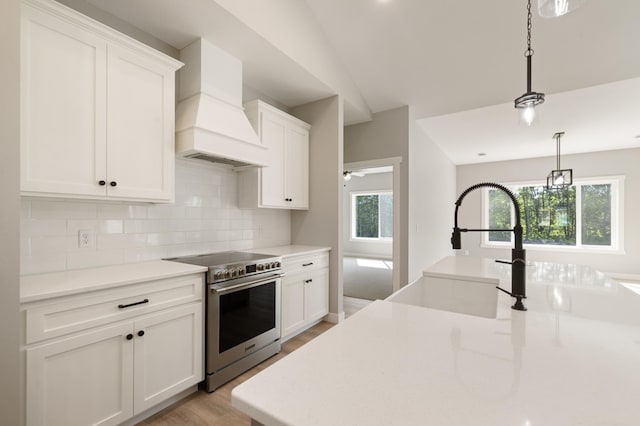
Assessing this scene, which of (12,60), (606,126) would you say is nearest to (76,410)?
(12,60)

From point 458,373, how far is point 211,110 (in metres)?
2.34

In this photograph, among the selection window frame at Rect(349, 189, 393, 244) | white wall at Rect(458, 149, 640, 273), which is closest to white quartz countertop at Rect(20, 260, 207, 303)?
window frame at Rect(349, 189, 393, 244)

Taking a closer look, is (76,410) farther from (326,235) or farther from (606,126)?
(606,126)

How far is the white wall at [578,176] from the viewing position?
5.86 m

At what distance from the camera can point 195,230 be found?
264 centimetres

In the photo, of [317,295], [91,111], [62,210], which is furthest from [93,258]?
[317,295]

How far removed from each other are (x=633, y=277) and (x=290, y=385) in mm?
8130

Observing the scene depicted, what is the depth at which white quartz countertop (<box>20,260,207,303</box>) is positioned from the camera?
4.56 feet

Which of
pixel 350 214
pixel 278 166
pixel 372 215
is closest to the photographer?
pixel 278 166

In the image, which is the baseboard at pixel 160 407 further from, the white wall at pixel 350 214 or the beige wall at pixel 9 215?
the white wall at pixel 350 214

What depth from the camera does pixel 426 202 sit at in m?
4.90

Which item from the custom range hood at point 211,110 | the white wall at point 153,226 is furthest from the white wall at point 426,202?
the custom range hood at point 211,110

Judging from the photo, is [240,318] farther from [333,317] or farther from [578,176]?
[578,176]

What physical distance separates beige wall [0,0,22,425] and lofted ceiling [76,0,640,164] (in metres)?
1.03
